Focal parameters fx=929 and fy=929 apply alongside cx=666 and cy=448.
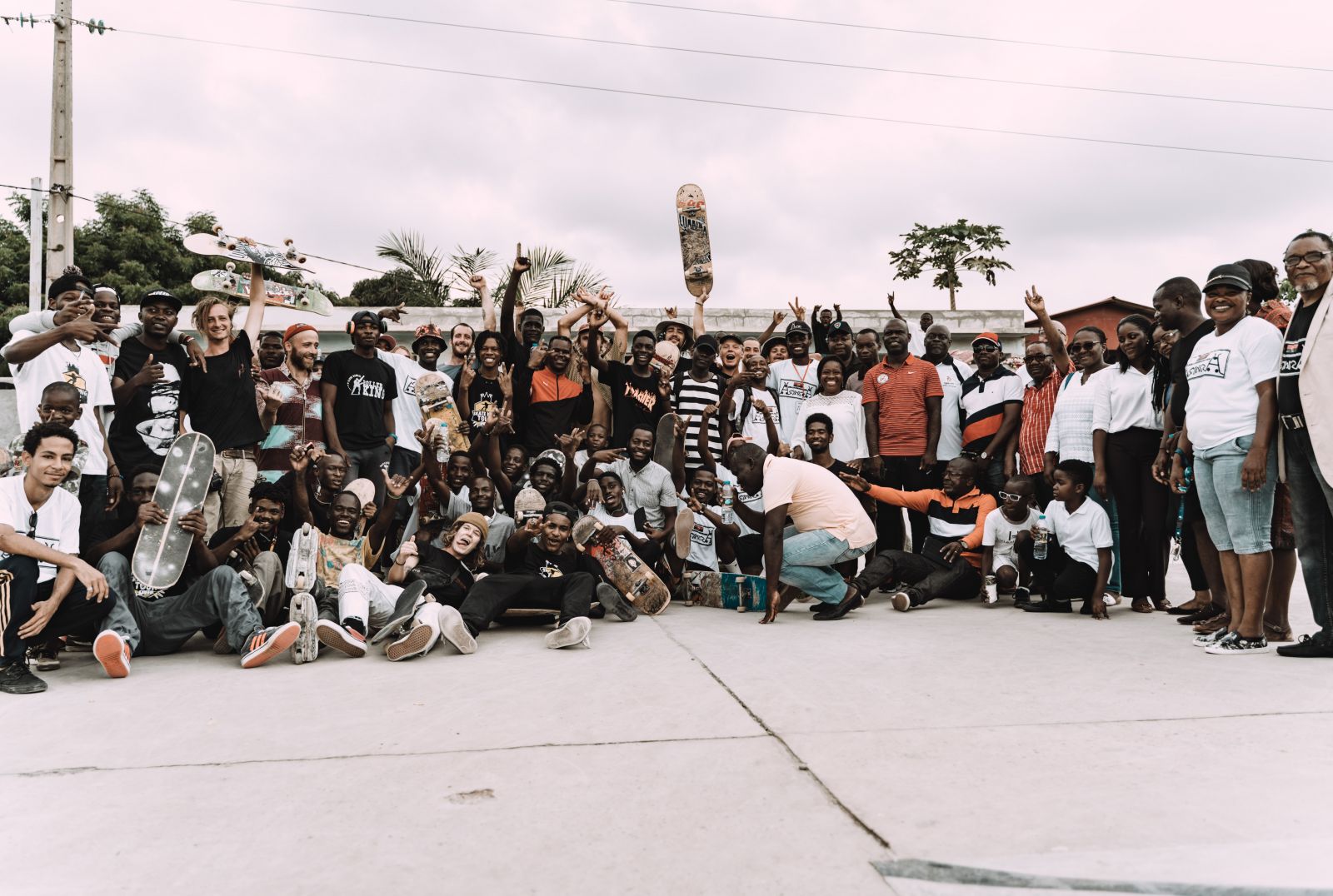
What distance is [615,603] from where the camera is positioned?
6.02 m

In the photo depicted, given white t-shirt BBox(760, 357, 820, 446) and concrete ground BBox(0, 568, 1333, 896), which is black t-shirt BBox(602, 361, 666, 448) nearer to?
white t-shirt BBox(760, 357, 820, 446)

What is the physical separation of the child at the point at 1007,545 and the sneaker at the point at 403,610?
3943 millimetres

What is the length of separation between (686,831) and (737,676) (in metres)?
1.82

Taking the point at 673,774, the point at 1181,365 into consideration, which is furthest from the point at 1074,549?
the point at 673,774

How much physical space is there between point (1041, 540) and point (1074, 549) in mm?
255

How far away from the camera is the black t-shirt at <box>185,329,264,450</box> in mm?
5965

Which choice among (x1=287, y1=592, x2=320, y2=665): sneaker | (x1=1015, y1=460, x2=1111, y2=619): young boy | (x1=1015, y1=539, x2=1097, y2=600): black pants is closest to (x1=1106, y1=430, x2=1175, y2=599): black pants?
(x1=1015, y1=460, x2=1111, y2=619): young boy

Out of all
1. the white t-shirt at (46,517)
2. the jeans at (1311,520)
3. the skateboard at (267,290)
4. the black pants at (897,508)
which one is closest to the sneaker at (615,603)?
the black pants at (897,508)

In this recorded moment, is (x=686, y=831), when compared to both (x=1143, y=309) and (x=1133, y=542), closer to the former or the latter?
(x=1133, y=542)

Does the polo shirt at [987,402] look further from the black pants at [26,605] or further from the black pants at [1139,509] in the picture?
the black pants at [26,605]

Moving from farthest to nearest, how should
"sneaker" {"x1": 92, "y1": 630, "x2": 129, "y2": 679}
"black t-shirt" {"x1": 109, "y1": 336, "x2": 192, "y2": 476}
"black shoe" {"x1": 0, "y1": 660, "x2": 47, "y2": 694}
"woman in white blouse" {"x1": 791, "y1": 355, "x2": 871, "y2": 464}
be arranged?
"woman in white blouse" {"x1": 791, "y1": 355, "x2": 871, "y2": 464} < "black t-shirt" {"x1": 109, "y1": 336, "x2": 192, "y2": 476} < "sneaker" {"x1": 92, "y1": 630, "x2": 129, "y2": 679} < "black shoe" {"x1": 0, "y1": 660, "x2": 47, "y2": 694}

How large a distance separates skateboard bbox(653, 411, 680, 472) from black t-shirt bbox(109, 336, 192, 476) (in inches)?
132

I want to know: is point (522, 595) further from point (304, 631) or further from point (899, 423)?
point (899, 423)

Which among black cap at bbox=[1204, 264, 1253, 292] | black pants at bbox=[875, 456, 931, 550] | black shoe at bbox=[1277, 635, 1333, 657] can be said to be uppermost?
black cap at bbox=[1204, 264, 1253, 292]
